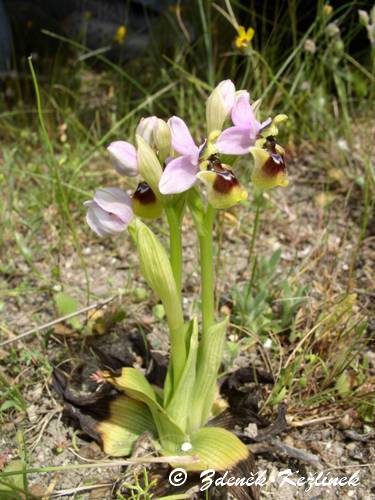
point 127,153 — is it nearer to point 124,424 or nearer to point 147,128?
point 147,128

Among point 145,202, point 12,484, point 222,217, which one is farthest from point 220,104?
point 222,217

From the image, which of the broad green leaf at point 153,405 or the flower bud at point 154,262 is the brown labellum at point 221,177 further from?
the broad green leaf at point 153,405

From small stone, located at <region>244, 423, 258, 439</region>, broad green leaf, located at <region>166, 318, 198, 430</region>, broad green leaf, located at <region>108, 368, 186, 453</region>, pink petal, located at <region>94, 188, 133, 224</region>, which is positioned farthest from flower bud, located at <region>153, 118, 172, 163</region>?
small stone, located at <region>244, 423, 258, 439</region>

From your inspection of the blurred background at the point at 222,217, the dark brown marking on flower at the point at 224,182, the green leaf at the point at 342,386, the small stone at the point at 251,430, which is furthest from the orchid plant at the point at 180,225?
the green leaf at the point at 342,386

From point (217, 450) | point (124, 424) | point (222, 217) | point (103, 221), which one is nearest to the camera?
point (103, 221)

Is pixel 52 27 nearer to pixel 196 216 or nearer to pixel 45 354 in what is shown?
pixel 45 354
